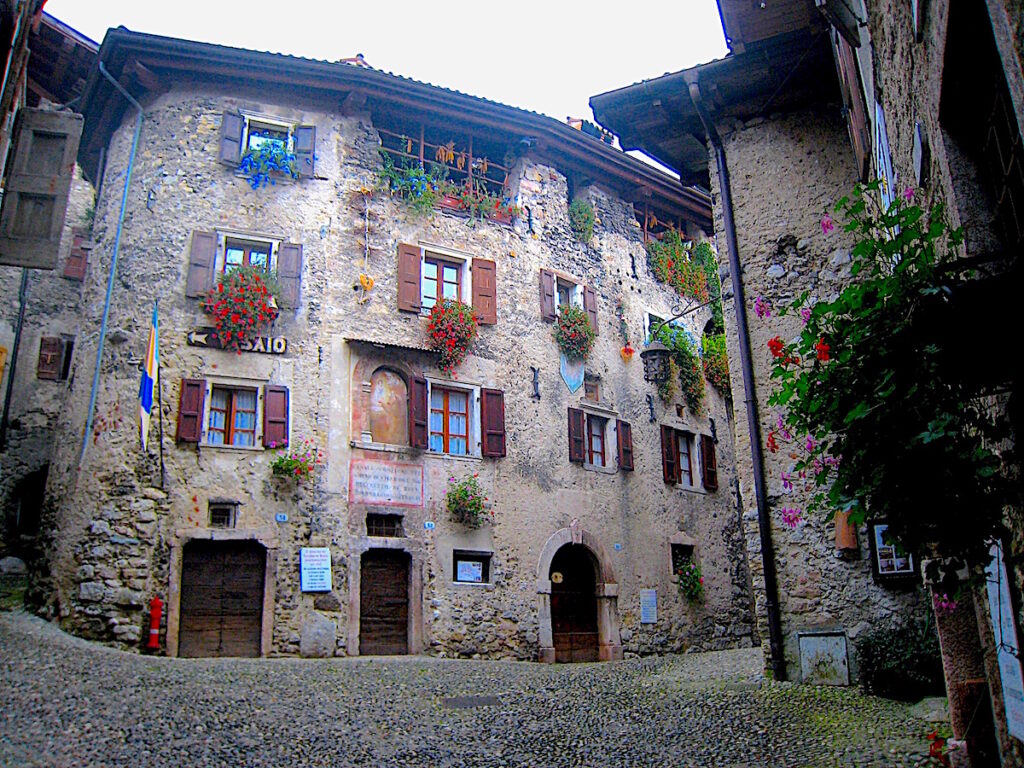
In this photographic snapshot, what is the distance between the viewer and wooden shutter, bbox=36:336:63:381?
1816 centimetres

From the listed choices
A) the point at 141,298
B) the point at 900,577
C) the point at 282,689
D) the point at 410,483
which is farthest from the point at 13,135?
the point at 900,577

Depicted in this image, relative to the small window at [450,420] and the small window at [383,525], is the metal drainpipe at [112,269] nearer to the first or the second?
the small window at [383,525]

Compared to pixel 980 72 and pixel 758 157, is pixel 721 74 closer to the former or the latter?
pixel 758 157

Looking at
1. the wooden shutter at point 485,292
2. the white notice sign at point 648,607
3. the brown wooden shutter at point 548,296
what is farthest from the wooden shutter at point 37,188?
the white notice sign at point 648,607

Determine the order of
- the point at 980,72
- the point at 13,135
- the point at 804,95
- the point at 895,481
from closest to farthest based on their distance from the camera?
the point at 895,481 → the point at 980,72 → the point at 13,135 → the point at 804,95

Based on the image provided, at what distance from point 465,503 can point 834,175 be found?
25.3 feet

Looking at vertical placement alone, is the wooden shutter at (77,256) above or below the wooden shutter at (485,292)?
above

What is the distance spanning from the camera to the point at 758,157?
10.6 m

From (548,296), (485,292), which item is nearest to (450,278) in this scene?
(485,292)

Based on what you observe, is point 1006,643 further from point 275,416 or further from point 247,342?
point 247,342

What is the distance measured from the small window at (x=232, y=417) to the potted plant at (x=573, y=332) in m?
6.14

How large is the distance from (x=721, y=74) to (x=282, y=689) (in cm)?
856

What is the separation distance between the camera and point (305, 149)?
15.1 m

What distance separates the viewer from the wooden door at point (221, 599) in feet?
40.4
